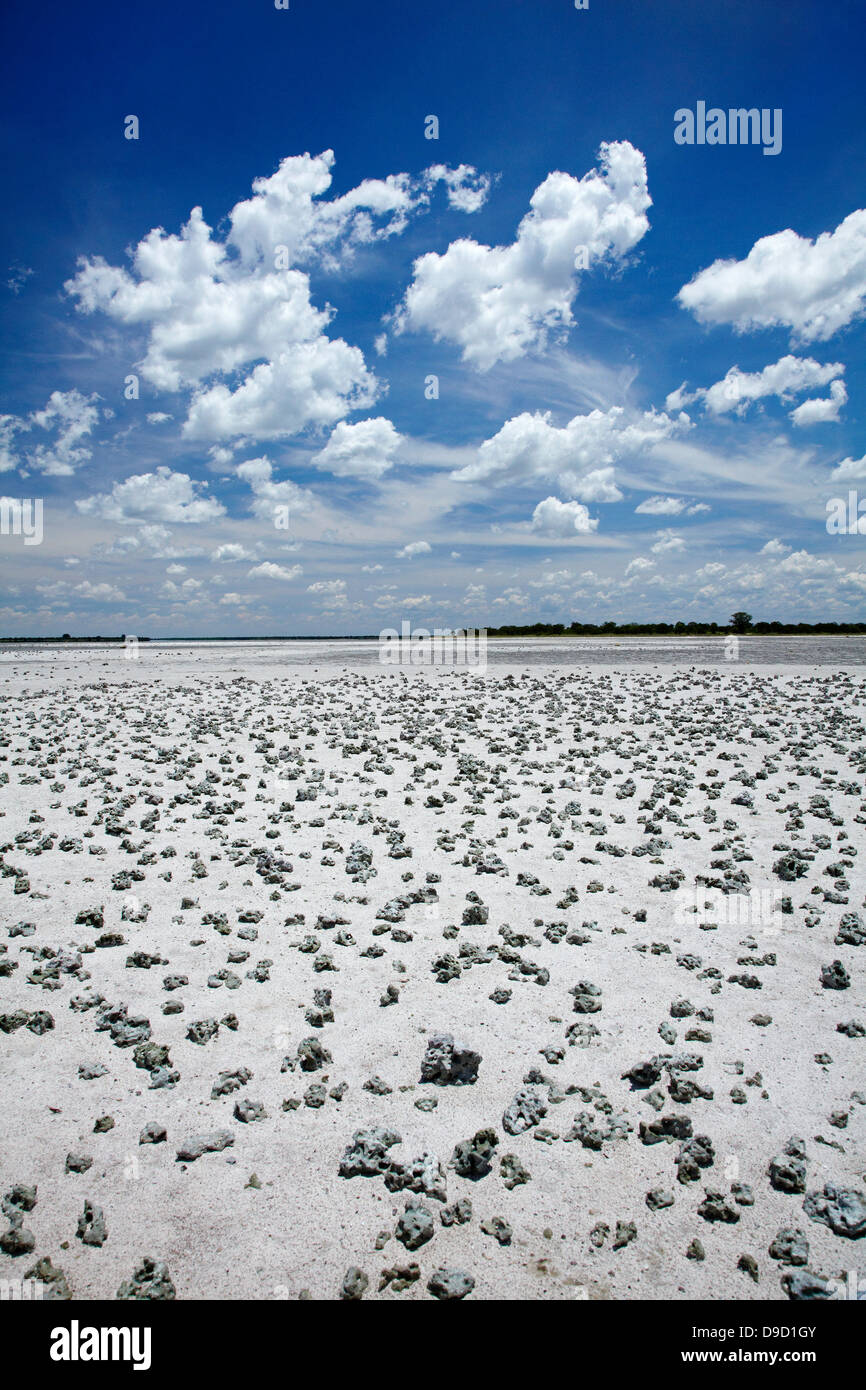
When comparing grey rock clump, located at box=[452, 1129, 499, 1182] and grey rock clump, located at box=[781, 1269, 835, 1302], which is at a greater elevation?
grey rock clump, located at box=[452, 1129, 499, 1182]

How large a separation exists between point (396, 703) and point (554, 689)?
7171 millimetres

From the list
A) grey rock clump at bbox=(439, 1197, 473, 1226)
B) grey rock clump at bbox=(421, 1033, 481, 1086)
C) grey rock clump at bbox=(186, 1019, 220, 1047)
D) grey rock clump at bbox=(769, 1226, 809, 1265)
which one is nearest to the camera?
grey rock clump at bbox=(769, 1226, 809, 1265)

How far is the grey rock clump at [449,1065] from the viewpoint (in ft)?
14.6

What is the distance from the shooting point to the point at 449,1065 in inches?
175

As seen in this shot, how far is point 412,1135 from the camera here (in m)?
4.04

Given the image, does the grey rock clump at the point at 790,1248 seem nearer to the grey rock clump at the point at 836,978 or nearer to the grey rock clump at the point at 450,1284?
the grey rock clump at the point at 450,1284

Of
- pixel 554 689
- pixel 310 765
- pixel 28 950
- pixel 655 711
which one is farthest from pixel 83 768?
pixel 554 689

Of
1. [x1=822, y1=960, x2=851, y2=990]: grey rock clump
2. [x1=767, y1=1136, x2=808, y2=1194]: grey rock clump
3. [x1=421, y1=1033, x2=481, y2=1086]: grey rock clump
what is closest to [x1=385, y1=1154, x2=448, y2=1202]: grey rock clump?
[x1=421, y1=1033, x2=481, y2=1086]: grey rock clump

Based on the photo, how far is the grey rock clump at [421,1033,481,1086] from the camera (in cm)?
445

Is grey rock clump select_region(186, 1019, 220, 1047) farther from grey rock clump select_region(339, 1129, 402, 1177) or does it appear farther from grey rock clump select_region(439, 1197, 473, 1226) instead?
grey rock clump select_region(439, 1197, 473, 1226)

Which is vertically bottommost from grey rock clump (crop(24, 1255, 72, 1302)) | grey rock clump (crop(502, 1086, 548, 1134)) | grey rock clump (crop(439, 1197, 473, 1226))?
grey rock clump (crop(24, 1255, 72, 1302))

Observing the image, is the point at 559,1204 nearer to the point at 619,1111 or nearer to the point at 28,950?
the point at 619,1111

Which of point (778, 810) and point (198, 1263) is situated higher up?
point (778, 810)

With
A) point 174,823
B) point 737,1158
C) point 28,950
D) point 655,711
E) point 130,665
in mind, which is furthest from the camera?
point 130,665
